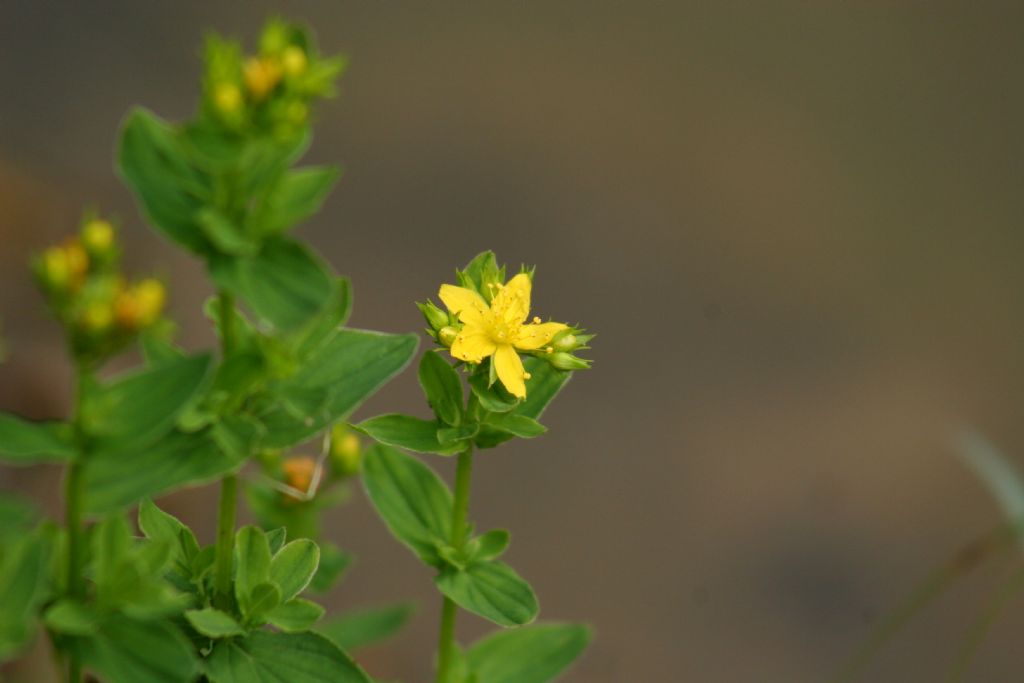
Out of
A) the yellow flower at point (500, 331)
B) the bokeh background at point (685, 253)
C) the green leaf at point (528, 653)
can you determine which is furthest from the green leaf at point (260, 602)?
the bokeh background at point (685, 253)

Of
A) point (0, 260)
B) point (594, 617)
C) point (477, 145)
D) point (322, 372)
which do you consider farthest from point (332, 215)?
point (322, 372)

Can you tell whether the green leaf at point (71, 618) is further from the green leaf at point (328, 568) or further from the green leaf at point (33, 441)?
the green leaf at point (328, 568)

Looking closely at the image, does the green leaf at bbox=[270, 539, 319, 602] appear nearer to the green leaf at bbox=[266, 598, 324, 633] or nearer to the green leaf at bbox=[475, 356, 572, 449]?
the green leaf at bbox=[266, 598, 324, 633]

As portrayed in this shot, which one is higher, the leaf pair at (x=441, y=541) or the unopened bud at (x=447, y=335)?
the unopened bud at (x=447, y=335)

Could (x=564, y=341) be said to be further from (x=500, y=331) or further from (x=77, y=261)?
(x=77, y=261)

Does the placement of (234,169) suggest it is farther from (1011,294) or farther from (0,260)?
(1011,294)
